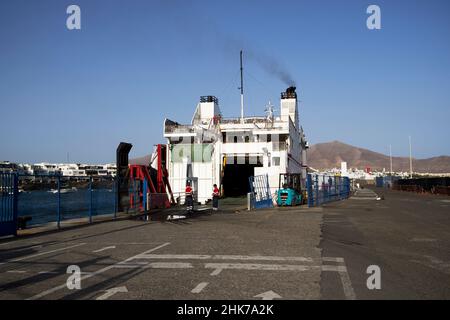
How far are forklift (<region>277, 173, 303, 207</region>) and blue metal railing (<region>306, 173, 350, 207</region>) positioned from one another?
4.18ft

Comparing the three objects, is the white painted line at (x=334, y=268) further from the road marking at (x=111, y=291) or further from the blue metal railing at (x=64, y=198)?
the blue metal railing at (x=64, y=198)

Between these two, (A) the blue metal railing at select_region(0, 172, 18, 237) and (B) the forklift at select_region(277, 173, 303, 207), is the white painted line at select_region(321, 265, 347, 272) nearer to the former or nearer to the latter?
(A) the blue metal railing at select_region(0, 172, 18, 237)

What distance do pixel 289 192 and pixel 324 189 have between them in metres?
4.63

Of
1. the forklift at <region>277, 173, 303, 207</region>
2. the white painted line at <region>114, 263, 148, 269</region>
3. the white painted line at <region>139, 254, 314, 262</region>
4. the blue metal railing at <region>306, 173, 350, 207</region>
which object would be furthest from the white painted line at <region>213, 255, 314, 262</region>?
the forklift at <region>277, 173, 303, 207</region>

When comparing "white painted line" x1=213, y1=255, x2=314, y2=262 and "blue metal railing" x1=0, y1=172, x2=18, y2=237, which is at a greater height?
"blue metal railing" x1=0, y1=172, x2=18, y2=237

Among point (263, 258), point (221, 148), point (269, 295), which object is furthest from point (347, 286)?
point (221, 148)

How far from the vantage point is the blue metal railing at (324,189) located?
27469 millimetres

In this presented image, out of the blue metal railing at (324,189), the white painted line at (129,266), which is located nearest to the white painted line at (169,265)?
the white painted line at (129,266)

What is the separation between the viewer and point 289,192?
28.3m

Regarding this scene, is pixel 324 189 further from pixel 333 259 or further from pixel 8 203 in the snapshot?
pixel 333 259

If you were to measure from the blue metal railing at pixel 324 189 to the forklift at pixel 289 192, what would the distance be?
127cm

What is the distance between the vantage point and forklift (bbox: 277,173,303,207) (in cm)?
2842
